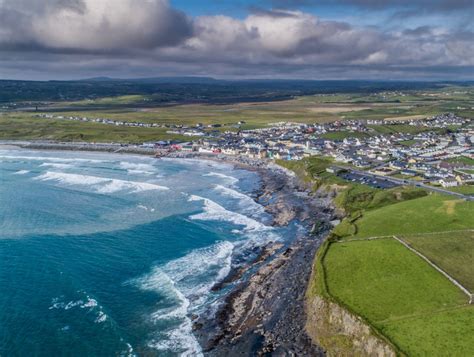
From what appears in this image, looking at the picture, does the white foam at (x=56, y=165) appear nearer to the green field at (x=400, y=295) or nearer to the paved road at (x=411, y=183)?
the paved road at (x=411, y=183)

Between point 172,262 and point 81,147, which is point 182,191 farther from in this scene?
point 81,147

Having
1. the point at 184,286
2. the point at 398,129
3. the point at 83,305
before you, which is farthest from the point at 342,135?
the point at 83,305

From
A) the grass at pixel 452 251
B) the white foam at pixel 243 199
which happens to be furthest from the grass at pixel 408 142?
the grass at pixel 452 251

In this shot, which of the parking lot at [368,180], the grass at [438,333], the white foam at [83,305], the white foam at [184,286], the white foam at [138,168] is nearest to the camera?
the grass at [438,333]

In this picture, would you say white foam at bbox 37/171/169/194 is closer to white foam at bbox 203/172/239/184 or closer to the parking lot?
white foam at bbox 203/172/239/184

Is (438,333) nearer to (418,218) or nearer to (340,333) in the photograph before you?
(340,333)

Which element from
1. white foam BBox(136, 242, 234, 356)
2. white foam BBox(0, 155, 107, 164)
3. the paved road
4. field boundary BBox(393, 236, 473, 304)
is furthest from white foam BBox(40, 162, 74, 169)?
field boundary BBox(393, 236, 473, 304)
